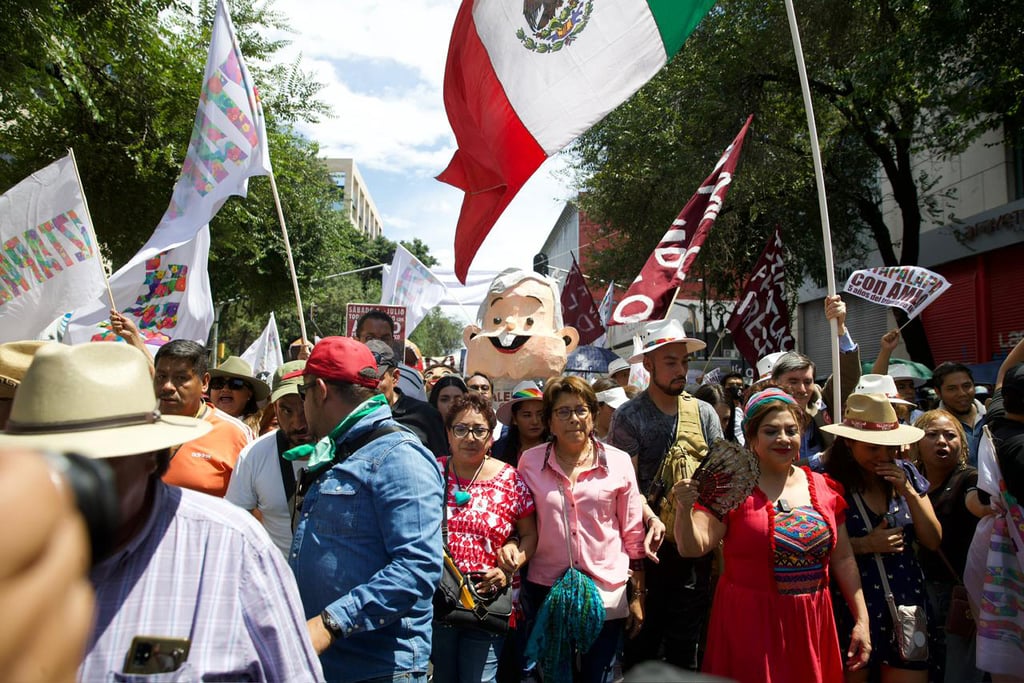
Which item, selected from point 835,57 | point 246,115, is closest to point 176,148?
point 246,115

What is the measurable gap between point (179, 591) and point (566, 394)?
278 centimetres

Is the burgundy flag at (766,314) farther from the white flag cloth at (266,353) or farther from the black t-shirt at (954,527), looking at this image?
the white flag cloth at (266,353)

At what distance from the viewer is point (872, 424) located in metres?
3.90

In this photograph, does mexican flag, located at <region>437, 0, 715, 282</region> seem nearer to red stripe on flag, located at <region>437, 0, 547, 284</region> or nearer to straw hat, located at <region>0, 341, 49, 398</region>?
red stripe on flag, located at <region>437, 0, 547, 284</region>

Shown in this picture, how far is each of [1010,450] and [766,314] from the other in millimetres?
4713

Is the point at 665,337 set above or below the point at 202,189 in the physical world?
below

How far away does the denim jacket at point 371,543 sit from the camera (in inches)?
98.4

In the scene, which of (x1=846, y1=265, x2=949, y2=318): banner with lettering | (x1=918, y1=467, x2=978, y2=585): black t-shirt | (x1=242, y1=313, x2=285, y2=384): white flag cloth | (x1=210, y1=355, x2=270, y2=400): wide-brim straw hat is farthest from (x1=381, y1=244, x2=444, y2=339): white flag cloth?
(x1=918, y1=467, x2=978, y2=585): black t-shirt

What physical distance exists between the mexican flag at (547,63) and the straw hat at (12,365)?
3051 millimetres

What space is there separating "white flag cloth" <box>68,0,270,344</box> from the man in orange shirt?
1888 mm

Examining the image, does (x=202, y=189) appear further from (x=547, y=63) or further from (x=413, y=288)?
(x=413, y=288)

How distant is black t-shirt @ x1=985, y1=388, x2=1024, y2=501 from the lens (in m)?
3.17

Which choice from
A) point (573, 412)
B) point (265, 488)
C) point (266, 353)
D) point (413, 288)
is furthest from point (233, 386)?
point (266, 353)

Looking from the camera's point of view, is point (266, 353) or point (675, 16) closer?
point (675, 16)
